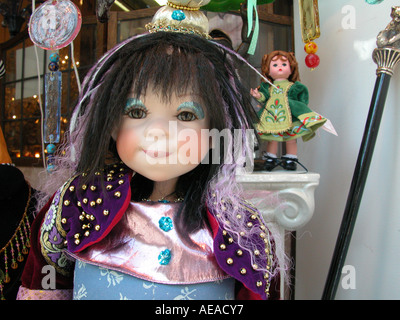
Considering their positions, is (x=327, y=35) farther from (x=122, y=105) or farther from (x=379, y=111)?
(x=122, y=105)

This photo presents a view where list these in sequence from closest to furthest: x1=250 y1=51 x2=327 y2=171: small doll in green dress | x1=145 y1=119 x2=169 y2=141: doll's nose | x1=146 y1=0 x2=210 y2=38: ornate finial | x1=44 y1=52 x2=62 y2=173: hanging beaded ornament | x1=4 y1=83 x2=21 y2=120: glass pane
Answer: x1=145 y1=119 x2=169 y2=141: doll's nose, x1=146 y1=0 x2=210 y2=38: ornate finial, x1=44 y1=52 x2=62 y2=173: hanging beaded ornament, x1=250 y1=51 x2=327 y2=171: small doll in green dress, x1=4 y1=83 x2=21 y2=120: glass pane

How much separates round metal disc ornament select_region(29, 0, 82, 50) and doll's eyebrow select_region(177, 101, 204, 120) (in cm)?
42

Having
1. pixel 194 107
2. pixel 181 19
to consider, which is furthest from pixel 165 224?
pixel 181 19

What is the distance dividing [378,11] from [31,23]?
1.12 metres

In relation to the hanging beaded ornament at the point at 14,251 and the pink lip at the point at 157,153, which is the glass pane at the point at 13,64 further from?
the pink lip at the point at 157,153

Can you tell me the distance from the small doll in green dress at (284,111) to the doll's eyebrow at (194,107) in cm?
Answer: 45

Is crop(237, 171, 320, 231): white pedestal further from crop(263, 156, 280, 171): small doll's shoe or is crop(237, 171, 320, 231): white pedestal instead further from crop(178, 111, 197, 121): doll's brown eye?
crop(178, 111, 197, 121): doll's brown eye

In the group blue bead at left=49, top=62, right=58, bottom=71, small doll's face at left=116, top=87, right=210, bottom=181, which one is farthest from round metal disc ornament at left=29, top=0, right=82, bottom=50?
small doll's face at left=116, top=87, right=210, bottom=181

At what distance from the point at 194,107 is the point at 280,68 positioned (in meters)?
0.62

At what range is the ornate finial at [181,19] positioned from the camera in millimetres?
774

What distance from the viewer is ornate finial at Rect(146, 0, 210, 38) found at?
2.54 feet

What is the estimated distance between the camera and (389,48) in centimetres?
99
